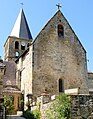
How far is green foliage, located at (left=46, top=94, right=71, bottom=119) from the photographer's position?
1116 centimetres

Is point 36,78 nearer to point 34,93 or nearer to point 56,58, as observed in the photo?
point 34,93

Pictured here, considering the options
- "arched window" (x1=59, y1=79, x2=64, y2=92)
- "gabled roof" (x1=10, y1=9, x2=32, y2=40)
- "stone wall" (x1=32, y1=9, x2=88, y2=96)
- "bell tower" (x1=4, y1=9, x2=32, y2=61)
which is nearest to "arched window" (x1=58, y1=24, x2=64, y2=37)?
"stone wall" (x1=32, y1=9, x2=88, y2=96)

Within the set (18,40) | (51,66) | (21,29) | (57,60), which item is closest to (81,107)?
(51,66)

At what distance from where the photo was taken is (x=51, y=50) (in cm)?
2259

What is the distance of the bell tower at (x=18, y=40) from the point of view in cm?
3493

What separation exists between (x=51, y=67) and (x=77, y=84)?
10.4ft

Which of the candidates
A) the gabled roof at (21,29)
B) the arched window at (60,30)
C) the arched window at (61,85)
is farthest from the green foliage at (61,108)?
the gabled roof at (21,29)

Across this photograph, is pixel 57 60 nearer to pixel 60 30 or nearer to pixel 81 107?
pixel 60 30

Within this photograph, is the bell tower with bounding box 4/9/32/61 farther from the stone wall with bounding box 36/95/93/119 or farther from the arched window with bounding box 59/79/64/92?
the stone wall with bounding box 36/95/93/119

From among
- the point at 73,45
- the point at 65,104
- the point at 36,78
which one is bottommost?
the point at 65,104

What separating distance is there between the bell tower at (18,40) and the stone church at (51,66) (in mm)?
9415

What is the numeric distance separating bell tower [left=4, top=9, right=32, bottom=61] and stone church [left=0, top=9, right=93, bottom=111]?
30.9ft

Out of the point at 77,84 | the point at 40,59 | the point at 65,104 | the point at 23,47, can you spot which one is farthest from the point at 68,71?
the point at 23,47

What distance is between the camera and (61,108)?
451 inches
